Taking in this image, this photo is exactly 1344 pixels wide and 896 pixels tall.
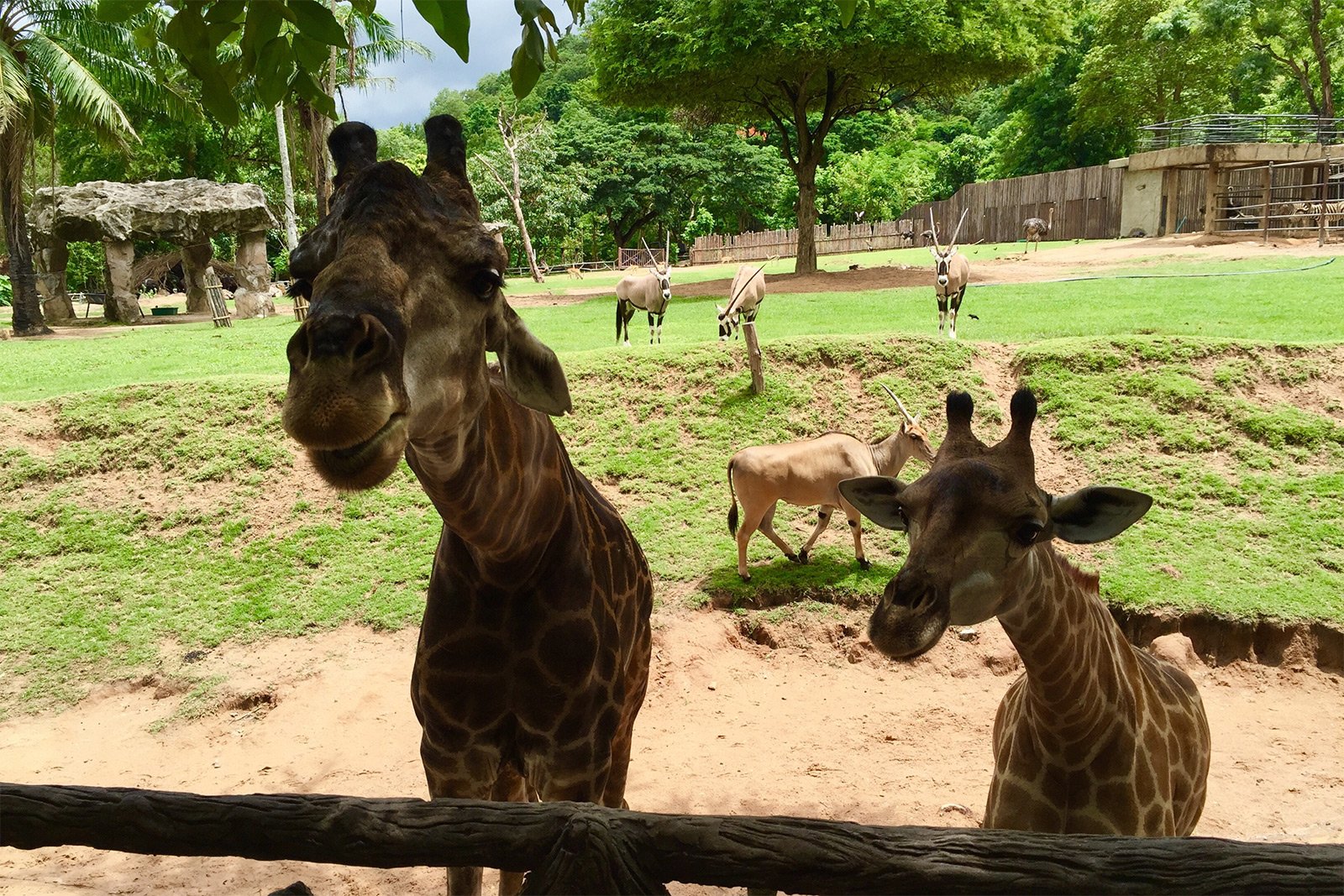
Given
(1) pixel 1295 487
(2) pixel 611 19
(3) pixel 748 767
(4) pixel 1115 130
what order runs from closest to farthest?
1. (3) pixel 748 767
2. (1) pixel 1295 487
3. (2) pixel 611 19
4. (4) pixel 1115 130

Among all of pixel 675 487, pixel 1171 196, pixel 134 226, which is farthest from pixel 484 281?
pixel 1171 196

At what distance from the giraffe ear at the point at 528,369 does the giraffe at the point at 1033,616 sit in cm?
139

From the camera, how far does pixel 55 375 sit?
1473cm

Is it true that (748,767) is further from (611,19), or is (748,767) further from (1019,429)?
(611,19)

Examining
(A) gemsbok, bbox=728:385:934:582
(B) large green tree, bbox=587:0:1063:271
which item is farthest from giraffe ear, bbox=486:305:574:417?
(B) large green tree, bbox=587:0:1063:271

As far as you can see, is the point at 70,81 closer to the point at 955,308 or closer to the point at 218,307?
the point at 218,307

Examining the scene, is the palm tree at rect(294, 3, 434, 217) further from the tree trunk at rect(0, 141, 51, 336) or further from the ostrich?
the ostrich

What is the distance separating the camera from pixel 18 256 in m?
22.0

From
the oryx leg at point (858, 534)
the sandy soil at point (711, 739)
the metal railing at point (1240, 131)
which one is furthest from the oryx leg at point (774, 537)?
the metal railing at point (1240, 131)

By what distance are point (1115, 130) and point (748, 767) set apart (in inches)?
2016

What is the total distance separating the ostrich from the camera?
1411 inches

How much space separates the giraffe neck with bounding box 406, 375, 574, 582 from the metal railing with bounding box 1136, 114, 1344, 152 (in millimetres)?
33898

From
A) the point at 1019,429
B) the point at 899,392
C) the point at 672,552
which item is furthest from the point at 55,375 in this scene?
the point at 1019,429

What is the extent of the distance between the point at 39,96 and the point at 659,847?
2588cm
